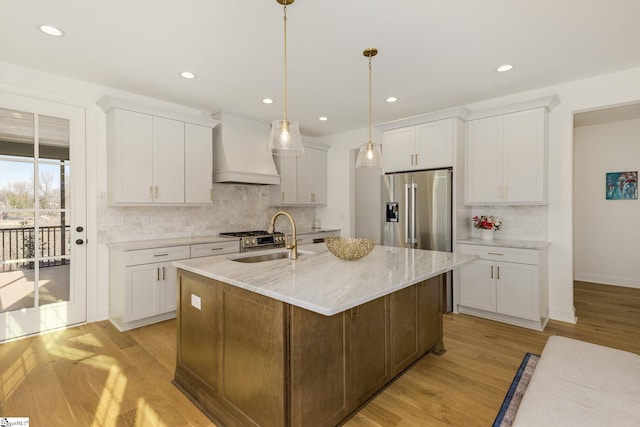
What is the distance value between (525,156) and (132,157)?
434 centimetres

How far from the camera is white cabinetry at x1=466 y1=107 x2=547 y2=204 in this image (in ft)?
11.2

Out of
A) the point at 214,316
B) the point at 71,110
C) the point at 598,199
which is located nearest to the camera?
the point at 214,316

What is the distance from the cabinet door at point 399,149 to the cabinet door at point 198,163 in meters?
2.38

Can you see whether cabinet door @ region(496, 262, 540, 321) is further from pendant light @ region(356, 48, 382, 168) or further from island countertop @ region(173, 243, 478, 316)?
pendant light @ region(356, 48, 382, 168)

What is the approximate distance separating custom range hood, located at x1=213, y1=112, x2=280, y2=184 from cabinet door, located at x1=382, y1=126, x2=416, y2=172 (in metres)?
1.69

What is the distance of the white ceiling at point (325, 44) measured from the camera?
2135mm

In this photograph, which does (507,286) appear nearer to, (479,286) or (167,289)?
(479,286)

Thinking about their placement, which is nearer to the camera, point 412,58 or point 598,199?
point 412,58

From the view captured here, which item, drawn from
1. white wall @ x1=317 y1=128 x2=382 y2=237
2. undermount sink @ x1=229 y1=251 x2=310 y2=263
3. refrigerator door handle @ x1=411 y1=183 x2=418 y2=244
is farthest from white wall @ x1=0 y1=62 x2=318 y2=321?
refrigerator door handle @ x1=411 y1=183 x2=418 y2=244

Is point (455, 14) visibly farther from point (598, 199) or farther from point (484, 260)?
point (598, 199)

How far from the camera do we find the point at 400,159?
4.28 metres

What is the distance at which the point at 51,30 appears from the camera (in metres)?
2.37

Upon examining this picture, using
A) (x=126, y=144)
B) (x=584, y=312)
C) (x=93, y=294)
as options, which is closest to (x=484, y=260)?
(x=584, y=312)

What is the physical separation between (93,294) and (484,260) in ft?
14.4
